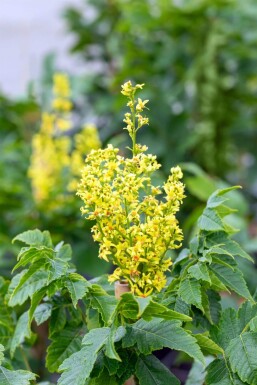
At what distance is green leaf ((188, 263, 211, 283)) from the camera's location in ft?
2.31

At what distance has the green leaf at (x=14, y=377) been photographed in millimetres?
690

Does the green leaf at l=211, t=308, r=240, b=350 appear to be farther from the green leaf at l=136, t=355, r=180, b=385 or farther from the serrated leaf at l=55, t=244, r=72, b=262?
the serrated leaf at l=55, t=244, r=72, b=262

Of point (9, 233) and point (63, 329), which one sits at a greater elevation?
point (9, 233)

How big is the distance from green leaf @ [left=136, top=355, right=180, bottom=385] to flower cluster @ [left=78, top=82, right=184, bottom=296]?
→ 0.07 meters

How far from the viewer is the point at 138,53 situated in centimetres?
327

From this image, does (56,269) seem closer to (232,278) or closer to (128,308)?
(128,308)

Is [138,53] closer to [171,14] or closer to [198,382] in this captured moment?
[171,14]

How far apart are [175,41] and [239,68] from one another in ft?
1.19

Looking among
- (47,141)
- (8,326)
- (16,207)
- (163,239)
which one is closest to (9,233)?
(16,207)

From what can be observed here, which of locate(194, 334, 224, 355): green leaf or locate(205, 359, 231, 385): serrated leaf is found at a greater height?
locate(194, 334, 224, 355): green leaf

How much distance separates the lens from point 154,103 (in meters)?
3.05

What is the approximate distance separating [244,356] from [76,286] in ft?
0.60

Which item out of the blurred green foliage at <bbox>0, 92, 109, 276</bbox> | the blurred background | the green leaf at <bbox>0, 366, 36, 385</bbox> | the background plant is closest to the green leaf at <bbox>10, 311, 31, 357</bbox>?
the background plant

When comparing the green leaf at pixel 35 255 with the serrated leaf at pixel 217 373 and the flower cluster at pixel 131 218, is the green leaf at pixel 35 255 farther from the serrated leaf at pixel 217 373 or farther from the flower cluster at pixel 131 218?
the serrated leaf at pixel 217 373
